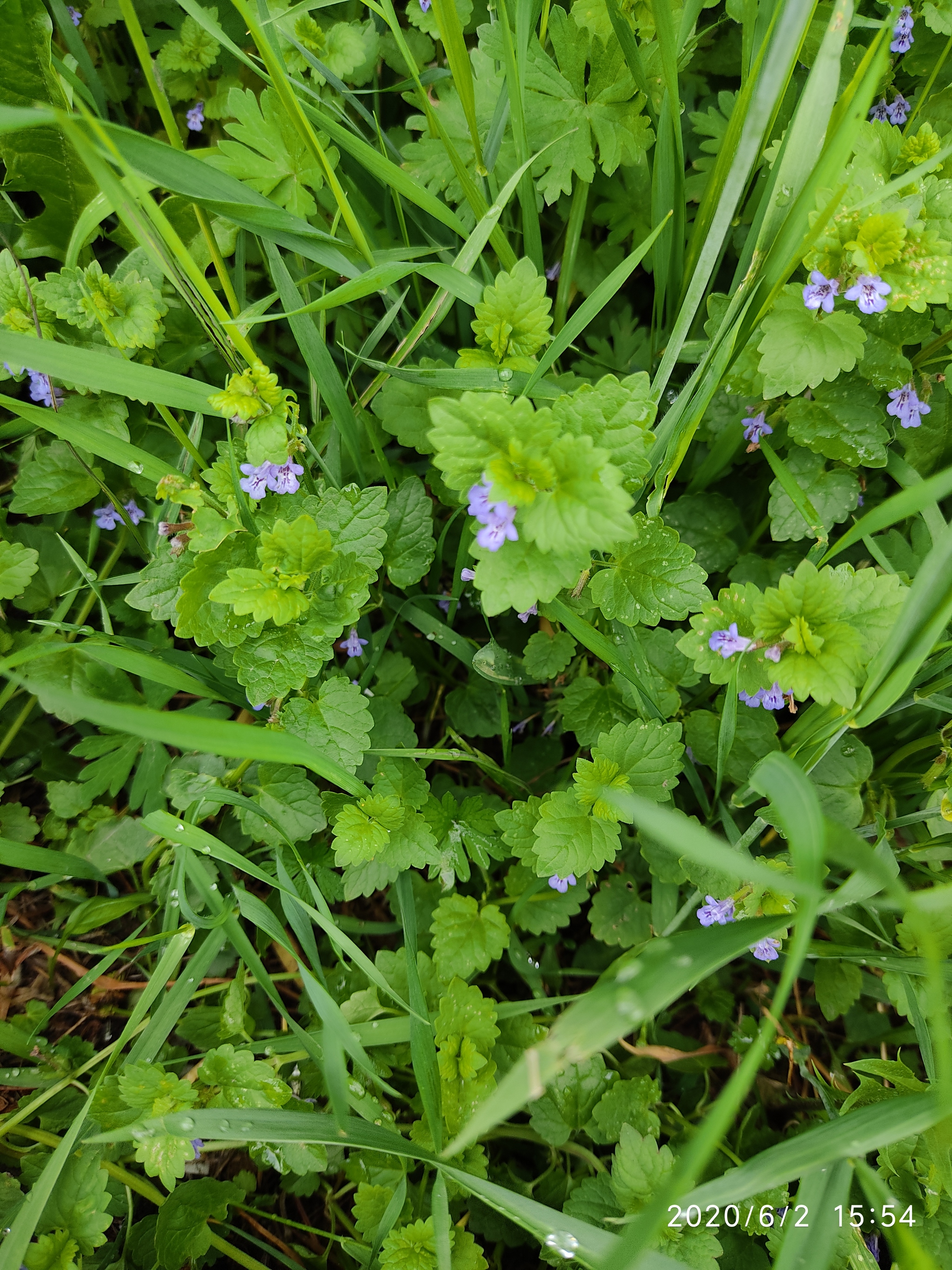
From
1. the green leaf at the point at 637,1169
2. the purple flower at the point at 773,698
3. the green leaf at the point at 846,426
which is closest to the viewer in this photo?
the purple flower at the point at 773,698

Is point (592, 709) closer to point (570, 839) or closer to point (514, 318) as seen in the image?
point (570, 839)

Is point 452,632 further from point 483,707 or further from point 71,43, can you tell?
point 71,43

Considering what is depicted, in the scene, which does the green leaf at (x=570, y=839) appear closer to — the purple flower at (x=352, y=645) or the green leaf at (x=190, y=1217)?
the purple flower at (x=352, y=645)

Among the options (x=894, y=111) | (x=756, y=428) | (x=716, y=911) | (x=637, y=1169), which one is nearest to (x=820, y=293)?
(x=756, y=428)

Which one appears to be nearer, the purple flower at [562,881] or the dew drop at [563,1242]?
the dew drop at [563,1242]

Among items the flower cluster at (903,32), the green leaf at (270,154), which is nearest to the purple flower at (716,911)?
the green leaf at (270,154)

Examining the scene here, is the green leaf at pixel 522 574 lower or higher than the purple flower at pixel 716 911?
higher

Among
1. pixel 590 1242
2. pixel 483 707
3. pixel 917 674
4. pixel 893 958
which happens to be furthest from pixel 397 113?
pixel 590 1242

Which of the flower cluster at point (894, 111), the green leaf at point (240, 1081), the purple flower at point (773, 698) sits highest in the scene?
the flower cluster at point (894, 111)
